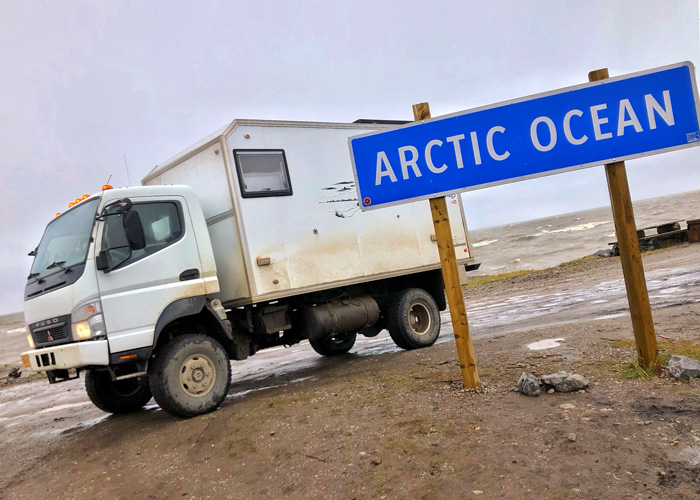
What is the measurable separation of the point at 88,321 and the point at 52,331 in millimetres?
642

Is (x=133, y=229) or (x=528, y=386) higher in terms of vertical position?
(x=133, y=229)

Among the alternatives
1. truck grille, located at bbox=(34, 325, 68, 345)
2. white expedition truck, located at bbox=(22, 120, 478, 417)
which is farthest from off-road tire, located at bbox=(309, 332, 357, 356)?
truck grille, located at bbox=(34, 325, 68, 345)

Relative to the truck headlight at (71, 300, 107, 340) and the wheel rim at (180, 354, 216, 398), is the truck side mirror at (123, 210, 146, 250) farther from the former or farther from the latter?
the wheel rim at (180, 354, 216, 398)

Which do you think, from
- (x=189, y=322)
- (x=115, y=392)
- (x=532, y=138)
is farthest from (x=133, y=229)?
(x=532, y=138)

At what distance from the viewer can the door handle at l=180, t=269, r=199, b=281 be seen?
272 inches

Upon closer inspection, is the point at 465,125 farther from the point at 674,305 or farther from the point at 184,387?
the point at 674,305

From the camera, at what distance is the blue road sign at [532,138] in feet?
16.7

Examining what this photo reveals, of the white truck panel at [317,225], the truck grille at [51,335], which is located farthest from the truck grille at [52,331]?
the white truck panel at [317,225]

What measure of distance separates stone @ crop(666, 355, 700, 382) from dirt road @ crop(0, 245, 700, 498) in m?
0.13

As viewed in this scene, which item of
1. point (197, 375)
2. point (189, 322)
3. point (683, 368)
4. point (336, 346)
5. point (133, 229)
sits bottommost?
point (336, 346)

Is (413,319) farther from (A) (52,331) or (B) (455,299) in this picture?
(A) (52,331)

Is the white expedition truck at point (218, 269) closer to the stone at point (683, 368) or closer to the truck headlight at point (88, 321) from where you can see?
the truck headlight at point (88, 321)

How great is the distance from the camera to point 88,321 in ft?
20.3

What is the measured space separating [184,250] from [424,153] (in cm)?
332
